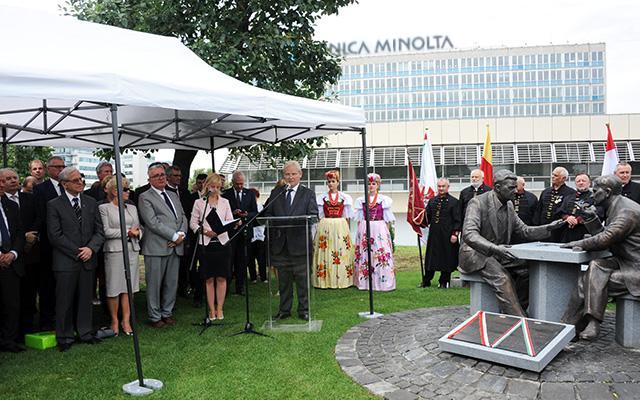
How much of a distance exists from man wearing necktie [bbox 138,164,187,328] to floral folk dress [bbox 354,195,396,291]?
328cm

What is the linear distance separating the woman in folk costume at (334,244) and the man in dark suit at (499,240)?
10.6 ft

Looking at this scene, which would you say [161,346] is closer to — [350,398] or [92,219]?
[92,219]

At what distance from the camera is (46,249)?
248 inches

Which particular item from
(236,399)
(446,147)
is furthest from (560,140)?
(236,399)

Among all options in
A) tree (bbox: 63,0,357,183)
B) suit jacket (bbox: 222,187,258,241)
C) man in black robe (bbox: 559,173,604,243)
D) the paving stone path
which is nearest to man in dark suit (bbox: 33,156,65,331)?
suit jacket (bbox: 222,187,258,241)

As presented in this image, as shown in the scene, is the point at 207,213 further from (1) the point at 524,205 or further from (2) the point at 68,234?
(1) the point at 524,205

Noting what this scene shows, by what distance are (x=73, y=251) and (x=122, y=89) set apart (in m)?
2.14

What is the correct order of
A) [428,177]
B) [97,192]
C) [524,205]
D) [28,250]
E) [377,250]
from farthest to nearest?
[428,177] → [377,250] → [524,205] → [97,192] → [28,250]

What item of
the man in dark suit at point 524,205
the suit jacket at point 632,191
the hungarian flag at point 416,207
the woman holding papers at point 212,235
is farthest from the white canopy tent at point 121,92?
the suit jacket at point 632,191

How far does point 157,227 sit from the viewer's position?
20.4 ft

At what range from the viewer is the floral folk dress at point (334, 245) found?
861cm

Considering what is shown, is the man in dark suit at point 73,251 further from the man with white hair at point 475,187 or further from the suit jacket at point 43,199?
the man with white hair at point 475,187

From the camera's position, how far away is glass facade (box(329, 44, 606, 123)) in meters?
98.1

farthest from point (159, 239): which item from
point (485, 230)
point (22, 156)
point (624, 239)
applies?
point (22, 156)
